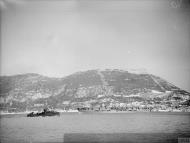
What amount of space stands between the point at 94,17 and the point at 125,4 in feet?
4.82

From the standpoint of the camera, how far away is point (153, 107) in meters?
25.6

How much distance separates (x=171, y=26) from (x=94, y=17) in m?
2.42

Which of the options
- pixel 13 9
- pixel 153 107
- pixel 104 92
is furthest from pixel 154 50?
pixel 153 107

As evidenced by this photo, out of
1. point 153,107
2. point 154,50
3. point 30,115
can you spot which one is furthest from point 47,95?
point 154,50

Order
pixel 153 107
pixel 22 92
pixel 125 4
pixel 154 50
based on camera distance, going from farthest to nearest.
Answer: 1. pixel 153 107
2. pixel 22 92
3. pixel 154 50
4. pixel 125 4

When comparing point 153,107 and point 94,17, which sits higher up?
point 94,17

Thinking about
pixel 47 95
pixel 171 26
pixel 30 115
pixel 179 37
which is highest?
pixel 171 26

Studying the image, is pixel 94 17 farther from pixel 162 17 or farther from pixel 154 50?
pixel 154 50

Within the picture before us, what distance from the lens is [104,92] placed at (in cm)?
2391

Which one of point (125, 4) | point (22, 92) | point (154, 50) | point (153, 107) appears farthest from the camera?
point (153, 107)

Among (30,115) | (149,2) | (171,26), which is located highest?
(149,2)

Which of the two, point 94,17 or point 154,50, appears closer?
point 94,17

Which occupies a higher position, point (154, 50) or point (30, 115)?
point (154, 50)

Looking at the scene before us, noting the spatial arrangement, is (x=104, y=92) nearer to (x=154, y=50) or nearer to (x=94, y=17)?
(x=154, y=50)
